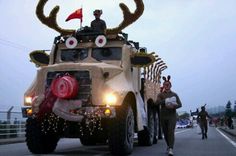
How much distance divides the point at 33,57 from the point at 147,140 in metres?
4.46

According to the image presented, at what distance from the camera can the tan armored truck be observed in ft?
32.7

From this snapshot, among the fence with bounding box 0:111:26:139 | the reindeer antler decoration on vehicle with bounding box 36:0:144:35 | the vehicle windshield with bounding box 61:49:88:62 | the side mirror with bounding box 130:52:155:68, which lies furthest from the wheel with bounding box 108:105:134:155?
the fence with bounding box 0:111:26:139

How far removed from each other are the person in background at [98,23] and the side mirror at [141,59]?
125 cm

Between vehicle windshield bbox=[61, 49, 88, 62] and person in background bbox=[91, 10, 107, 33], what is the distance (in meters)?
0.83

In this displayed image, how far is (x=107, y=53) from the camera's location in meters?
11.9

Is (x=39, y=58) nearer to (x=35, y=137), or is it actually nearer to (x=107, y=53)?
(x=107, y=53)

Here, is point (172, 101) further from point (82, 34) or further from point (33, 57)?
point (33, 57)

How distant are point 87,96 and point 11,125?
12.2m

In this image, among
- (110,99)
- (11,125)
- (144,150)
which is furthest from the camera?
(11,125)

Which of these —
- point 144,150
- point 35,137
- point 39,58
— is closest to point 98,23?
point 39,58

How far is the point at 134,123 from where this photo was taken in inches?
452

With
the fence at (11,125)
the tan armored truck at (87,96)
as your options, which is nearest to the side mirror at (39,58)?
the tan armored truck at (87,96)

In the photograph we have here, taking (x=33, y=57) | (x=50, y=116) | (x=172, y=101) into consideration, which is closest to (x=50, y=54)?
(x=33, y=57)

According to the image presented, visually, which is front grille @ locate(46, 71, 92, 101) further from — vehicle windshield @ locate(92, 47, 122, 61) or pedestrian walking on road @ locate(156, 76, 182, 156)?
pedestrian walking on road @ locate(156, 76, 182, 156)
